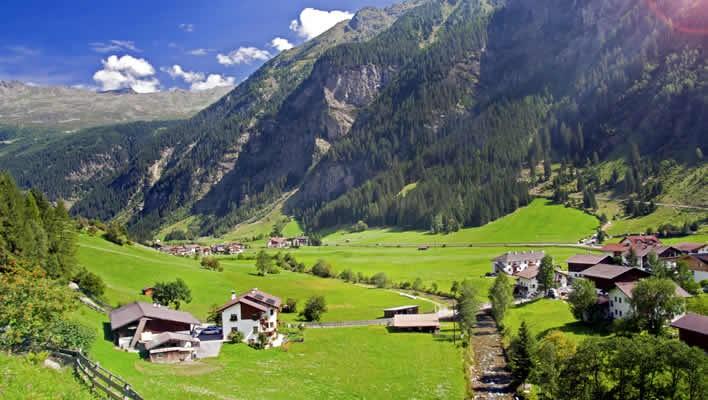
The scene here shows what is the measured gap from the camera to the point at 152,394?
3209 cm

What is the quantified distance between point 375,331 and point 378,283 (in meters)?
43.0

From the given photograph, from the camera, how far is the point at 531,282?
98188mm

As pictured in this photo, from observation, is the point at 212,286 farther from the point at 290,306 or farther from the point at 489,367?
the point at 489,367

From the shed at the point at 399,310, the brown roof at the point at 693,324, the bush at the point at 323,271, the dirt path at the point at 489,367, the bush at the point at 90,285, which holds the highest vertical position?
the bush at the point at 90,285

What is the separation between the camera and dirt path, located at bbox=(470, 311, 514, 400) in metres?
48.9

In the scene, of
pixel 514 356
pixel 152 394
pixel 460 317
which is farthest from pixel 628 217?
pixel 152 394

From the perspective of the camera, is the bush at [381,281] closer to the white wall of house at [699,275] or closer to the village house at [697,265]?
the village house at [697,265]

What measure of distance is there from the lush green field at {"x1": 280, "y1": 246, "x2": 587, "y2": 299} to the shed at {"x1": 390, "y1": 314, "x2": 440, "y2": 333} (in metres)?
25.7

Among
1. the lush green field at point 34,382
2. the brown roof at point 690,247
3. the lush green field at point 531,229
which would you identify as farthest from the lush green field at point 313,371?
the lush green field at point 531,229

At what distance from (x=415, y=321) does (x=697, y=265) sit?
55.0m

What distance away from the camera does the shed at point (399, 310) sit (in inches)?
3251

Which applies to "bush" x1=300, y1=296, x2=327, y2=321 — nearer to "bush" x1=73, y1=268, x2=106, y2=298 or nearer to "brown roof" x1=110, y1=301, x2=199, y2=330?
"brown roof" x1=110, y1=301, x2=199, y2=330

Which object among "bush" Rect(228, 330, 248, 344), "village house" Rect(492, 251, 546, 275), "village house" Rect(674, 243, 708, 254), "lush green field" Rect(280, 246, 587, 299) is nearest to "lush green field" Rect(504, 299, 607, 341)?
"lush green field" Rect(280, 246, 587, 299)

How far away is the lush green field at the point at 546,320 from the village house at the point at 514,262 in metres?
33.4
